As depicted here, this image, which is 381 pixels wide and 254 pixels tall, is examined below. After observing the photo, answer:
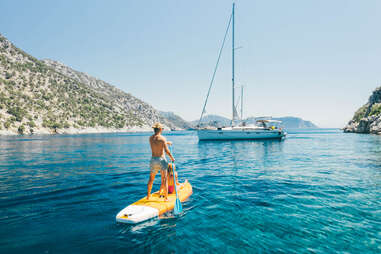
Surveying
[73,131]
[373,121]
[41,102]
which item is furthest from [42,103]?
[373,121]

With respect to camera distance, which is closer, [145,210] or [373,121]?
[145,210]

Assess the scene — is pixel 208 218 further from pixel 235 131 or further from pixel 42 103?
pixel 42 103

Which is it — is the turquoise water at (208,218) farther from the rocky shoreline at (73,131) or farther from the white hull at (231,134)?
the rocky shoreline at (73,131)

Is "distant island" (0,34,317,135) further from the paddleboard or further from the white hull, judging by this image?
the paddleboard

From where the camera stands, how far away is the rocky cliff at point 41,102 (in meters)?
88.2

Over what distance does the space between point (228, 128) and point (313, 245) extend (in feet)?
117

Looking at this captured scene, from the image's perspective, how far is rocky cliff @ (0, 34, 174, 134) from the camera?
88.2 m

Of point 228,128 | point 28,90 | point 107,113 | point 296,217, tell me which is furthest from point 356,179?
point 107,113

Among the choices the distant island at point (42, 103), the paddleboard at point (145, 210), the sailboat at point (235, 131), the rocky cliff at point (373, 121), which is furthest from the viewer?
the distant island at point (42, 103)

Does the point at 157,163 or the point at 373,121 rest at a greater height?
the point at 373,121

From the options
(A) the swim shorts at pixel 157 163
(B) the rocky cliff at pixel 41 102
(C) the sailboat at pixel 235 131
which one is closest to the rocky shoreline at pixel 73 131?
(B) the rocky cliff at pixel 41 102

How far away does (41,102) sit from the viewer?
105 m

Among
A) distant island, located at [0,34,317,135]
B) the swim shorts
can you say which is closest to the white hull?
distant island, located at [0,34,317,135]

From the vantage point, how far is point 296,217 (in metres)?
6.24
